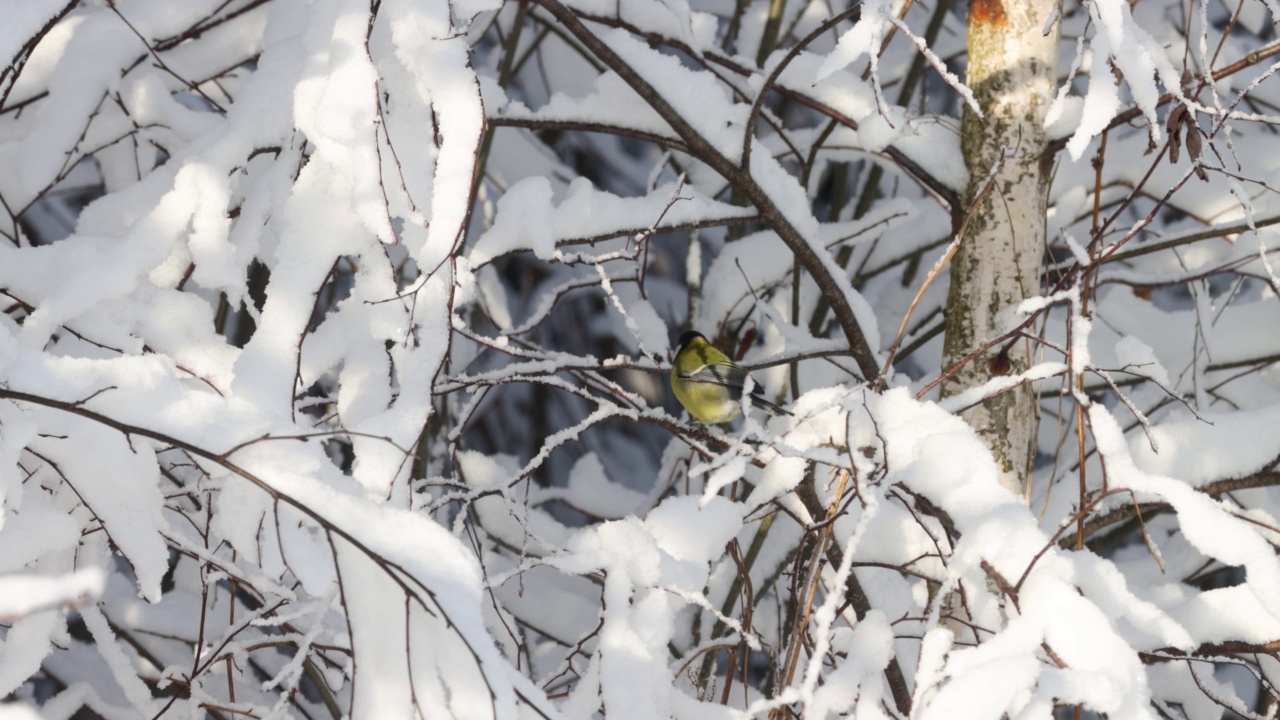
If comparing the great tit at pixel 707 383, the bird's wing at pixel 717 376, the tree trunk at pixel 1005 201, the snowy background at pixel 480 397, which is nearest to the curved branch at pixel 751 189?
the snowy background at pixel 480 397

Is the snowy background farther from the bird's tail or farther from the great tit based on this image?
the great tit

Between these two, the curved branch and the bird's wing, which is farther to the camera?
the bird's wing

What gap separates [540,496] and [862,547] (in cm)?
124

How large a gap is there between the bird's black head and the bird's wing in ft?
0.24

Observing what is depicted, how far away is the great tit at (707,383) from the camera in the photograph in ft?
8.32

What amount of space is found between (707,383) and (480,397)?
1412 millimetres

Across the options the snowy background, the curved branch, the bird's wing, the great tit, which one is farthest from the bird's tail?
the curved branch

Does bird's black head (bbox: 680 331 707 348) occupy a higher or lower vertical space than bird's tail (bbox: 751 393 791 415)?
higher

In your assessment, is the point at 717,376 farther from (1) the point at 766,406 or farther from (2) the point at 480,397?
(2) the point at 480,397

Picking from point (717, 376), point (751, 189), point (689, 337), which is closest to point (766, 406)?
point (717, 376)

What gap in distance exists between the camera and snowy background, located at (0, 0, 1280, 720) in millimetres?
767

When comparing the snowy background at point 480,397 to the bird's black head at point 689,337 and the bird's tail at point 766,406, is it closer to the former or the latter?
the bird's tail at point 766,406

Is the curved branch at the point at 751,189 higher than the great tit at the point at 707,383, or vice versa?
the great tit at the point at 707,383

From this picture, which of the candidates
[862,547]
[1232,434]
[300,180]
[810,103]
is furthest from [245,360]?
[1232,434]
